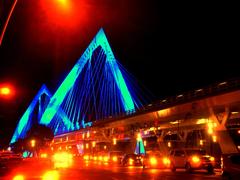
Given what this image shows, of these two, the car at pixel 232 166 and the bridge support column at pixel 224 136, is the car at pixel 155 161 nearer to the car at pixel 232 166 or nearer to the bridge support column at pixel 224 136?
the bridge support column at pixel 224 136

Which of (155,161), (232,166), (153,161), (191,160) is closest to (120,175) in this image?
(191,160)

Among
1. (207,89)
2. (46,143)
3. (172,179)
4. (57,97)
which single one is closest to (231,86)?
(207,89)

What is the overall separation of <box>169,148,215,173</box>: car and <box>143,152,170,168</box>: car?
514 centimetres

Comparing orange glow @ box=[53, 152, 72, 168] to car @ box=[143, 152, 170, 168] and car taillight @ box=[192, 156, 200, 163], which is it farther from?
car taillight @ box=[192, 156, 200, 163]

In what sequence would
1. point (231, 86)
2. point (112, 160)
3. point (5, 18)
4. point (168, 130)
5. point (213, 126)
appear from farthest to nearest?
point (168, 130) → point (112, 160) → point (213, 126) → point (231, 86) → point (5, 18)

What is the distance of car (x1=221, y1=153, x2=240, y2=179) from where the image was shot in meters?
16.8

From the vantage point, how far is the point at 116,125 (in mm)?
64375

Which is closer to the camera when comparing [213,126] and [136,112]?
[213,126]

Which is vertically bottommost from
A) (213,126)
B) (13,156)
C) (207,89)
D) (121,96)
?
(13,156)

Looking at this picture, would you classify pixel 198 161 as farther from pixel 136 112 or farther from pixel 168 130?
pixel 168 130

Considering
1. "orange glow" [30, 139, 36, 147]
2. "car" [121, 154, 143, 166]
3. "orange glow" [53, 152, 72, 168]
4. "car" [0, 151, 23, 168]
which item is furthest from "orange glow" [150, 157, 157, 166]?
"orange glow" [30, 139, 36, 147]

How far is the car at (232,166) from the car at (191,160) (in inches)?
359

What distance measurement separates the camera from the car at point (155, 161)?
35000 millimetres

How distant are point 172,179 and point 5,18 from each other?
12.4m
